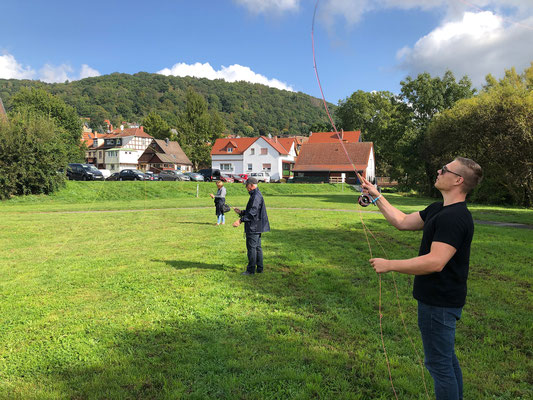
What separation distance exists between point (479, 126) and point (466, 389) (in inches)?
1149

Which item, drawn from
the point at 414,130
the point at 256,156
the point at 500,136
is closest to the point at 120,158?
the point at 256,156

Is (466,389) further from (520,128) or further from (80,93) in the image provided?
(80,93)

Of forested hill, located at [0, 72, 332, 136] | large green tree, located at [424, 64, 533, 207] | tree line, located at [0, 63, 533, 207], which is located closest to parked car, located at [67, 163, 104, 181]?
tree line, located at [0, 63, 533, 207]

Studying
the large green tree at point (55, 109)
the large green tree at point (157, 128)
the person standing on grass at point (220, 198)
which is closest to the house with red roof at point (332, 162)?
the large green tree at point (55, 109)

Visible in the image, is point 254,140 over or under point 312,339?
over

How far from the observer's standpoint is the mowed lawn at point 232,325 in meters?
3.55

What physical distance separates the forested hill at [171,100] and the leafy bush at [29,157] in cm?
9577

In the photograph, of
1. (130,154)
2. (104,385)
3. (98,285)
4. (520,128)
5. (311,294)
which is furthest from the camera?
(130,154)

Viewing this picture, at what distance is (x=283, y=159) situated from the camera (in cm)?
6762

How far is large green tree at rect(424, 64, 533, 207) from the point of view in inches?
990

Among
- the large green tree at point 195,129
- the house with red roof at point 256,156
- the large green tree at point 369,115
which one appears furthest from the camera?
the large green tree at point 195,129

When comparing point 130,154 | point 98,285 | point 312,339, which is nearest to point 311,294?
point 312,339

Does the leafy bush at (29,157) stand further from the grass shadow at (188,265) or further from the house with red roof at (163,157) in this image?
the house with red roof at (163,157)

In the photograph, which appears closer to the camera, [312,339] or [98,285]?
[312,339]
